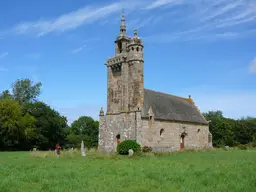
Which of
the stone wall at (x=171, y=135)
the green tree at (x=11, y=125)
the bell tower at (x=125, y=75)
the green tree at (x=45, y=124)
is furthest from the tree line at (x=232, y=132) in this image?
the green tree at (x=11, y=125)

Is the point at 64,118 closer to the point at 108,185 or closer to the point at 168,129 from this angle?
the point at 168,129

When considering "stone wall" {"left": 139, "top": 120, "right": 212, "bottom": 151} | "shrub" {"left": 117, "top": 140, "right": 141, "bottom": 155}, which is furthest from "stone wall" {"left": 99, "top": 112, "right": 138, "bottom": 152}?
"shrub" {"left": 117, "top": 140, "right": 141, "bottom": 155}

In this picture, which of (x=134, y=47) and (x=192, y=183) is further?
(x=134, y=47)

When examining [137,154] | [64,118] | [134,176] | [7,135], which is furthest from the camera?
[64,118]

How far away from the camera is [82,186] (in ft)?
31.9

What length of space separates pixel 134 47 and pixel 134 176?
938 inches

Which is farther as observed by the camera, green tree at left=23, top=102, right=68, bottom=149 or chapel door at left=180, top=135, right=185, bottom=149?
green tree at left=23, top=102, right=68, bottom=149

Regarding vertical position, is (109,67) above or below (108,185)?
above

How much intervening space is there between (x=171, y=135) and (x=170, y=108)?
3837 millimetres

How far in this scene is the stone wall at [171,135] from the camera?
3224 centimetres

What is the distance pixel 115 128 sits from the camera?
34.9 m

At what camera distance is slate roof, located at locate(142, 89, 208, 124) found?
34.3m

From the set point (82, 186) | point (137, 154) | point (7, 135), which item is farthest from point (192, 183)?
point (7, 135)

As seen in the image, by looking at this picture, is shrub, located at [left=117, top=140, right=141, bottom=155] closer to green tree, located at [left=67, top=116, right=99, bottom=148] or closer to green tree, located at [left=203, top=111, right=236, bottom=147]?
green tree, located at [left=203, top=111, right=236, bottom=147]
